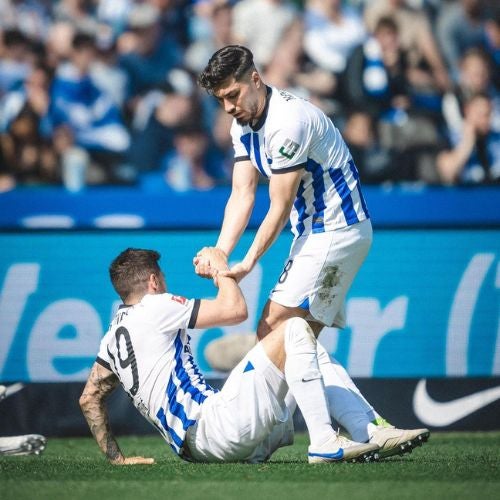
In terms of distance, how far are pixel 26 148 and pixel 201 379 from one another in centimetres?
498

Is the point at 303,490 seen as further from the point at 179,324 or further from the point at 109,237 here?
the point at 109,237

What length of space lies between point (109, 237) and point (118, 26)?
106 inches

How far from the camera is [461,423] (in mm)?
7090

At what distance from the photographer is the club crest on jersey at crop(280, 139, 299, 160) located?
4.41 m

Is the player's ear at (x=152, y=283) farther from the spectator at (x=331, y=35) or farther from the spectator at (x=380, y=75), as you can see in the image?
the spectator at (x=331, y=35)

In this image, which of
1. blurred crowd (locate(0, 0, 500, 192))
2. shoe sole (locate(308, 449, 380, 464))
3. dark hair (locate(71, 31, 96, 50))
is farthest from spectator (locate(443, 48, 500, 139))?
shoe sole (locate(308, 449, 380, 464))

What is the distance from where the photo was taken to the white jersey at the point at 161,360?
4316 millimetres

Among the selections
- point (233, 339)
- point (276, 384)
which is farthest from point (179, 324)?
point (233, 339)

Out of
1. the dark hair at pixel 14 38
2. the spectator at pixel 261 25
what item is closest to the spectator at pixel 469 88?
the spectator at pixel 261 25

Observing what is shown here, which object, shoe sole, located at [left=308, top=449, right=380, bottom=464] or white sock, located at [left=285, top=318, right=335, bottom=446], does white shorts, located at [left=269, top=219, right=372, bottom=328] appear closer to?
white sock, located at [left=285, top=318, right=335, bottom=446]

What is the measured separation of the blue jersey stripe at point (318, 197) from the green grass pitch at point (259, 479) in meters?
1.09

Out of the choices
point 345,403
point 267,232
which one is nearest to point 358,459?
point 345,403

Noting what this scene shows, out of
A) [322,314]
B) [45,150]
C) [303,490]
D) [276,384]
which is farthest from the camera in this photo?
[45,150]

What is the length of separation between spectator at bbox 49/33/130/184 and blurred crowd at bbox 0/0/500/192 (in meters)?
0.01
